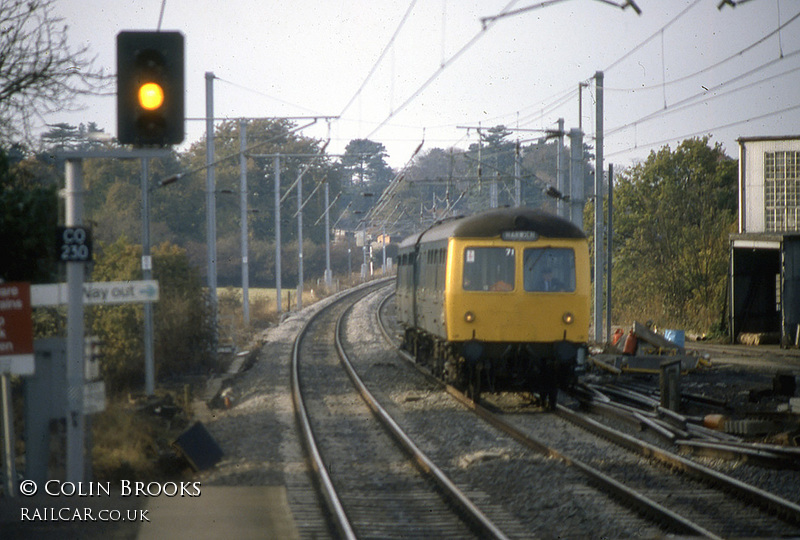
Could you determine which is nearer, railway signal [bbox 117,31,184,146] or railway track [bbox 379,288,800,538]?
railway signal [bbox 117,31,184,146]

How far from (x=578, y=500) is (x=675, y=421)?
13.7ft

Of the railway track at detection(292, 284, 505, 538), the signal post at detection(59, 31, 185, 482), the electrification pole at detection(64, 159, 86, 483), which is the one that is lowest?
the railway track at detection(292, 284, 505, 538)

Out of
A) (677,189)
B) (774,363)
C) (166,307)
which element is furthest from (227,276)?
(774,363)

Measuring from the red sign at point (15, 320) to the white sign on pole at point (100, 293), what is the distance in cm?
31

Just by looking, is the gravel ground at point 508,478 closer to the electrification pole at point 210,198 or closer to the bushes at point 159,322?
the bushes at point 159,322

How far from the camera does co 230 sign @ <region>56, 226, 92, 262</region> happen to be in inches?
279

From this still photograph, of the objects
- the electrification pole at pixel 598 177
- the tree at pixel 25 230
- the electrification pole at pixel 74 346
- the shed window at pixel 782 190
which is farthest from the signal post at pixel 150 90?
the shed window at pixel 782 190

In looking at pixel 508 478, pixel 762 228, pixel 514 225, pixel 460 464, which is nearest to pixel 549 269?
pixel 514 225

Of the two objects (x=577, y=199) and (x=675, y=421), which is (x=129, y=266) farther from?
(x=675, y=421)

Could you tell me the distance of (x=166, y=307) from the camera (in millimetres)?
21609

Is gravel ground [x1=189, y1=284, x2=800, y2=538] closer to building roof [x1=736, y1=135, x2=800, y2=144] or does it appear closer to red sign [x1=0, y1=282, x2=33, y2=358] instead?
red sign [x1=0, y1=282, x2=33, y2=358]

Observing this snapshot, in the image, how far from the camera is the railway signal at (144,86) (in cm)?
645

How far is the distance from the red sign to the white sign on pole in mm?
306
